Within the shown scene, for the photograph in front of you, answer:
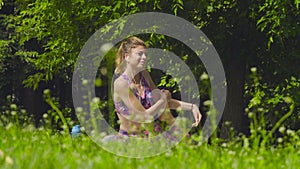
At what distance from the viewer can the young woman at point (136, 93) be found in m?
6.71

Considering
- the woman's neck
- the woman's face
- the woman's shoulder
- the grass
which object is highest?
the woman's face

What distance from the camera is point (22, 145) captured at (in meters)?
5.12

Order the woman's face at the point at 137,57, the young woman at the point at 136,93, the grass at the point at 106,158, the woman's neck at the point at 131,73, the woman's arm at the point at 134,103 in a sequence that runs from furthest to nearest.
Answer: the woman's neck at the point at 131,73 → the woman's face at the point at 137,57 → the young woman at the point at 136,93 → the woman's arm at the point at 134,103 → the grass at the point at 106,158

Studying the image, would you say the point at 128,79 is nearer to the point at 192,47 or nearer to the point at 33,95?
the point at 192,47

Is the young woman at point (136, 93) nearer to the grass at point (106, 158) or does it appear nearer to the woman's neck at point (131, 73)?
the woman's neck at point (131, 73)

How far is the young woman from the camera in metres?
6.71

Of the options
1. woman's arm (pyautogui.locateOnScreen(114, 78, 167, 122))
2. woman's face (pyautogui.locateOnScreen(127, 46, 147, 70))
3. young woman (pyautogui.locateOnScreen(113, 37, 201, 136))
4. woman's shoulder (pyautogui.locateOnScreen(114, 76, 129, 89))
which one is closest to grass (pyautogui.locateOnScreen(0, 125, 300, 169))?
woman's arm (pyautogui.locateOnScreen(114, 78, 167, 122))

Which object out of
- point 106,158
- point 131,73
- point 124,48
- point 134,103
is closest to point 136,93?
point 131,73

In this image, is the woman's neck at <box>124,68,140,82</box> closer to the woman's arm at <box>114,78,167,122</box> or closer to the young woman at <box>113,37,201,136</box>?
the young woman at <box>113,37,201,136</box>

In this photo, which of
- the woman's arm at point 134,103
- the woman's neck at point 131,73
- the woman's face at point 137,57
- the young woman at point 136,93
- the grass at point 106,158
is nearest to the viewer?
the grass at point 106,158

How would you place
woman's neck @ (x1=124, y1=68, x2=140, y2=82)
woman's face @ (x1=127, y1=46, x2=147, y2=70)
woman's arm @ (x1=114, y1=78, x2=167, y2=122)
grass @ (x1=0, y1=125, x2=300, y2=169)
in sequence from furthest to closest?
woman's neck @ (x1=124, y1=68, x2=140, y2=82) < woman's face @ (x1=127, y1=46, x2=147, y2=70) < woman's arm @ (x1=114, y1=78, x2=167, y2=122) < grass @ (x1=0, y1=125, x2=300, y2=169)

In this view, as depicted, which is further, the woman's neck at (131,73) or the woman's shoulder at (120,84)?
the woman's neck at (131,73)

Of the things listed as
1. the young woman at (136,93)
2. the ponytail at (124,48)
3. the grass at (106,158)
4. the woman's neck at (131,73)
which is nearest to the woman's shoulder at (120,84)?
the young woman at (136,93)

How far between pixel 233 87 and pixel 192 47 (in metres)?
1.55
